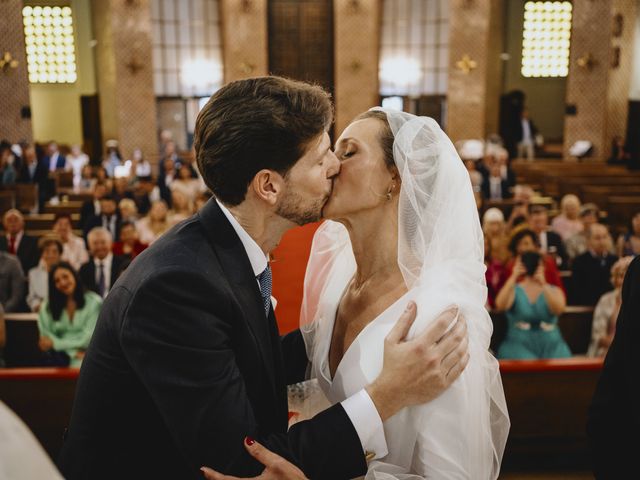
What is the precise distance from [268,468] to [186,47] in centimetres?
1900

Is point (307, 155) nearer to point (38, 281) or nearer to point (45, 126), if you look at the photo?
point (38, 281)

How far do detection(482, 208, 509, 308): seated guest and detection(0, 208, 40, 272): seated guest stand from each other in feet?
17.2

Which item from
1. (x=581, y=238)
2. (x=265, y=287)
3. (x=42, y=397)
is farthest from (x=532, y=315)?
(x=265, y=287)

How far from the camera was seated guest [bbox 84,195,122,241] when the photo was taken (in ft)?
28.9

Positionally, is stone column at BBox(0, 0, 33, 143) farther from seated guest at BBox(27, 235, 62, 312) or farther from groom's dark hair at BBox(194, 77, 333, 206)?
groom's dark hair at BBox(194, 77, 333, 206)

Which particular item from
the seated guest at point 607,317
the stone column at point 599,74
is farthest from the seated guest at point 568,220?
the stone column at point 599,74

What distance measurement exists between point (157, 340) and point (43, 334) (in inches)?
172

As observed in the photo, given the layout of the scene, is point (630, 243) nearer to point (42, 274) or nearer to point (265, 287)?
point (42, 274)

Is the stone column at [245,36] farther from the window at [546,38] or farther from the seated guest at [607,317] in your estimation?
the seated guest at [607,317]

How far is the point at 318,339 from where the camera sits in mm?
2416

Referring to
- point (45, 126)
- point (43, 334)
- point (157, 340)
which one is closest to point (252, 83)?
point (157, 340)

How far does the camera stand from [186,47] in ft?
63.2

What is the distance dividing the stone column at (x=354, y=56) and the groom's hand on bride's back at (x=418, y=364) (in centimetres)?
1678

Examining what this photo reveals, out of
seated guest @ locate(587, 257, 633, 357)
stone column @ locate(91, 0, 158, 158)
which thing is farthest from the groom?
stone column @ locate(91, 0, 158, 158)
